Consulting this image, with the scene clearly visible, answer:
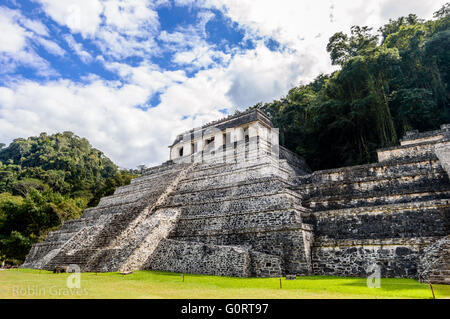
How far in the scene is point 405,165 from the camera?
11594 millimetres

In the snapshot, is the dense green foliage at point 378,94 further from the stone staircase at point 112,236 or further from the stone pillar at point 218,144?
the stone staircase at point 112,236

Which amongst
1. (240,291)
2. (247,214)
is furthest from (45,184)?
(240,291)

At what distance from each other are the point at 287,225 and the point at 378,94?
12.3 metres

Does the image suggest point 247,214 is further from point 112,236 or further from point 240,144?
point 240,144

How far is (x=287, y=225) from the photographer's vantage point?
9.70 metres

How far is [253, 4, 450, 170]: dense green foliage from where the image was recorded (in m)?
17.3

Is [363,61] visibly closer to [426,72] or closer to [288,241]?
[426,72]

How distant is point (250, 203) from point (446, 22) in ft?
59.2

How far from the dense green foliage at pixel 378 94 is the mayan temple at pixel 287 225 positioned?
3.11m

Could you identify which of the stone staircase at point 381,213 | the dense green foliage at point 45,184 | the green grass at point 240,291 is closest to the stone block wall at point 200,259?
the green grass at point 240,291

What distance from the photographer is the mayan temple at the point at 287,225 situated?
8.52m

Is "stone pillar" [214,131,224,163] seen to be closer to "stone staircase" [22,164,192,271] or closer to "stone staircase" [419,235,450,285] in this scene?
"stone staircase" [22,164,192,271]
